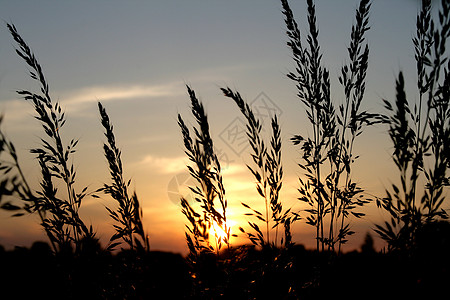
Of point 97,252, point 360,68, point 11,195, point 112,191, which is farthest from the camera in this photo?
point 360,68

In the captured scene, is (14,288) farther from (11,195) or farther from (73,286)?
(11,195)

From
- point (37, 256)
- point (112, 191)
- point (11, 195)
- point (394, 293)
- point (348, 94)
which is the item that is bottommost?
point (394, 293)

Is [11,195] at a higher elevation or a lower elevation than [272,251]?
higher

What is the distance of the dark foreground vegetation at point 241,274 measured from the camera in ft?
8.68

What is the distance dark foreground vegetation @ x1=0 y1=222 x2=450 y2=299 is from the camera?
8.68 ft

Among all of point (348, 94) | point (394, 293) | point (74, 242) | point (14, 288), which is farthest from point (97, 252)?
point (348, 94)

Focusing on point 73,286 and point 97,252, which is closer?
point 73,286

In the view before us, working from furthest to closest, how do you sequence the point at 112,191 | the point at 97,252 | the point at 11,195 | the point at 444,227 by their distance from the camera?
the point at 112,191, the point at 97,252, the point at 444,227, the point at 11,195

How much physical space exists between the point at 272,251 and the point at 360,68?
2362 mm

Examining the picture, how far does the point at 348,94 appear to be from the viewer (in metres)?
4.94

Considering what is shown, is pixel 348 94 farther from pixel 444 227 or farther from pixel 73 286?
pixel 73 286

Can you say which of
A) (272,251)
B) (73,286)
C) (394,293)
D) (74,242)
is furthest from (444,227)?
(74,242)

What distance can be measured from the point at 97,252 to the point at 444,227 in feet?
8.68

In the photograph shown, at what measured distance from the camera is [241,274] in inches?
134
